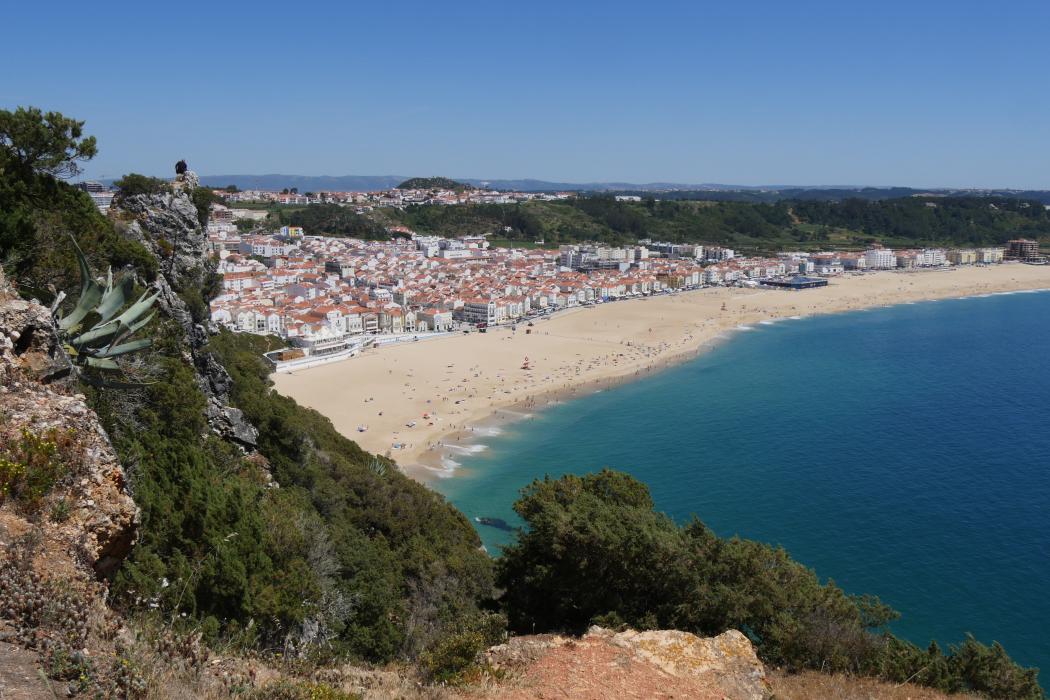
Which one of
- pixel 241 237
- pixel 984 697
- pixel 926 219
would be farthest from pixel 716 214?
pixel 984 697

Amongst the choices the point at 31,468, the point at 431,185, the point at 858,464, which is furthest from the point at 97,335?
the point at 431,185

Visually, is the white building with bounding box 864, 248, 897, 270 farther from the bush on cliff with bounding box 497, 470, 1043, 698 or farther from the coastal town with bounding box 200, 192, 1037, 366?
the bush on cliff with bounding box 497, 470, 1043, 698

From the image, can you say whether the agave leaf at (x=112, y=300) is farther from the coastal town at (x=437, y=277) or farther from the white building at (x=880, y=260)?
the white building at (x=880, y=260)

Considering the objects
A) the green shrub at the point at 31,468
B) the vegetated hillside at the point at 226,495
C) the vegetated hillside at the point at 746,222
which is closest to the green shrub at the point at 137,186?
the vegetated hillside at the point at 226,495

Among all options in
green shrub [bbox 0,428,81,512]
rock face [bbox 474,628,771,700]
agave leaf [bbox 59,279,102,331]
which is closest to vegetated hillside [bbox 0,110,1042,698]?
green shrub [bbox 0,428,81,512]

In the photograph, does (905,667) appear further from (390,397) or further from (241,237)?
(241,237)

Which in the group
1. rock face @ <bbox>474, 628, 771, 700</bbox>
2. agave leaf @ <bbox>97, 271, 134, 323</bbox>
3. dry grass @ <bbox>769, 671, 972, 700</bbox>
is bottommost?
dry grass @ <bbox>769, 671, 972, 700</bbox>
